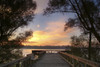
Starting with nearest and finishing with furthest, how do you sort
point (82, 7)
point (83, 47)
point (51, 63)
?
point (82, 7) → point (51, 63) → point (83, 47)

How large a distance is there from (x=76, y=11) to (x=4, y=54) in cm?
491

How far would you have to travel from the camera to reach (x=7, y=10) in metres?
8.10

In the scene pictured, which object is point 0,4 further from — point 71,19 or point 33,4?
point 71,19

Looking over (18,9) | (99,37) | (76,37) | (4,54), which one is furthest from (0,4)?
(76,37)

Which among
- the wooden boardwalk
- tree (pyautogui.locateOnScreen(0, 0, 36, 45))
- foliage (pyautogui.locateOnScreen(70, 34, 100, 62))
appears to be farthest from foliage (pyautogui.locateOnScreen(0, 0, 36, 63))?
foliage (pyautogui.locateOnScreen(70, 34, 100, 62))

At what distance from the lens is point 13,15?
27.8 feet

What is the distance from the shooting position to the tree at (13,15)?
8.03m

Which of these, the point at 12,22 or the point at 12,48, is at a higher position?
the point at 12,22

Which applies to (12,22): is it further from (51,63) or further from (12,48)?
(51,63)

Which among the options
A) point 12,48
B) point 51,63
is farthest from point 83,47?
point 12,48

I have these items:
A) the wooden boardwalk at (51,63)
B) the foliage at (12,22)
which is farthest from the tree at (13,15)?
the wooden boardwalk at (51,63)

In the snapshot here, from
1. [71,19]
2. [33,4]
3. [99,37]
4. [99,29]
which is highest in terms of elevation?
[33,4]

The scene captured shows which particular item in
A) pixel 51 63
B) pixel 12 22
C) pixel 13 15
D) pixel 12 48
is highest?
pixel 13 15

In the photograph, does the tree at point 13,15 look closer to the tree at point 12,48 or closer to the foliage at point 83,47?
the tree at point 12,48
